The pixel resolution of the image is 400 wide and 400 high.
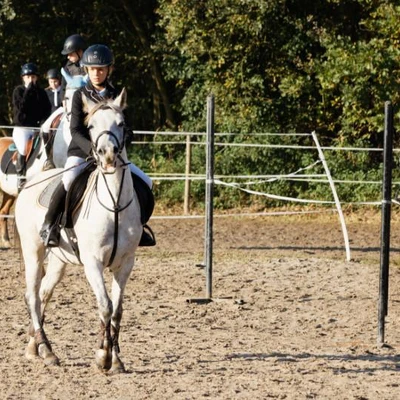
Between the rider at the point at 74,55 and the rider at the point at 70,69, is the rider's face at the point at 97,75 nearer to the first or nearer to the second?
the rider at the point at 70,69

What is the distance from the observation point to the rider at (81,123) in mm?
7785

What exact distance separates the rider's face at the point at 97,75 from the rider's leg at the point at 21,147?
6.81 meters

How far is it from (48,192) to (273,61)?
13.6 m

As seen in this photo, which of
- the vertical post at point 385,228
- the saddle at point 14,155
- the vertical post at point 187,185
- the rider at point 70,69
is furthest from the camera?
the vertical post at point 187,185

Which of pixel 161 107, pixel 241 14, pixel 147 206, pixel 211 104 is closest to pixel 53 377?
pixel 147 206

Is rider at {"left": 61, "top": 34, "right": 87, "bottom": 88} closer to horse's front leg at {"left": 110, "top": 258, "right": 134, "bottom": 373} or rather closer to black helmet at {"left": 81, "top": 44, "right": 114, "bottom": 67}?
black helmet at {"left": 81, "top": 44, "right": 114, "bottom": 67}

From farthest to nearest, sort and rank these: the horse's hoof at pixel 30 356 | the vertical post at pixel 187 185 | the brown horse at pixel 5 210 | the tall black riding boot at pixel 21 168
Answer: the vertical post at pixel 187 185
the brown horse at pixel 5 210
the tall black riding boot at pixel 21 168
the horse's hoof at pixel 30 356

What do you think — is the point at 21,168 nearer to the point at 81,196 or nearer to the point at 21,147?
the point at 21,147

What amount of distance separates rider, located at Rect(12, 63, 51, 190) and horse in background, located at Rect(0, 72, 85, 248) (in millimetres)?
197

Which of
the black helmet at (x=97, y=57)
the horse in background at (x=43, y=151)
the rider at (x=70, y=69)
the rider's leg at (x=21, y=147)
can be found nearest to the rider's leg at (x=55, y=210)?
the black helmet at (x=97, y=57)

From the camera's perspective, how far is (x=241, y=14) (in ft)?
66.3

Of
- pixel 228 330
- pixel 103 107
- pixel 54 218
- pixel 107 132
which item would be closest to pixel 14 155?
pixel 228 330

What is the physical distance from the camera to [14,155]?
600 inches

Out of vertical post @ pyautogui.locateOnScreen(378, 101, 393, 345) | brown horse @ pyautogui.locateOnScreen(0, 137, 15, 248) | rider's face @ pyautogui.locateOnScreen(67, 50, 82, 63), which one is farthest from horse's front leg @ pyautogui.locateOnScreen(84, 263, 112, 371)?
brown horse @ pyautogui.locateOnScreen(0, 137, 15, 248)
